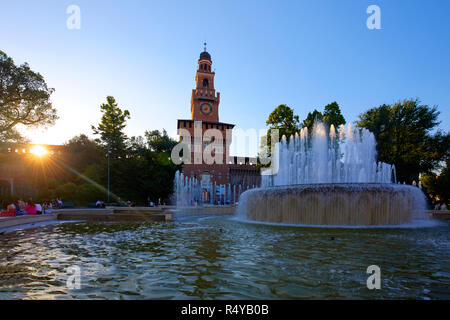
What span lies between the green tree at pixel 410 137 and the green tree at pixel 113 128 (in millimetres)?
27669

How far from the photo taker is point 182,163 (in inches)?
1725

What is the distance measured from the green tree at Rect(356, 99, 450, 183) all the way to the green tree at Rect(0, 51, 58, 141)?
29669 millimetres

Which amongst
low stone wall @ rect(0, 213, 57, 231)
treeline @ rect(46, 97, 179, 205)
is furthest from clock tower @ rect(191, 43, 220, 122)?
low stone wall @ rect(0, 213, 57, 231)

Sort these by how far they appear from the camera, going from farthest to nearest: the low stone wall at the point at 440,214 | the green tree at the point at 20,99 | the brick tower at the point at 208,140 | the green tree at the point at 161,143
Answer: the green tree at the point at 161,143 < the brick tower at the point at 208,140 < the green tree at the point at 20,99 < the low stone wall at the point at 440,214

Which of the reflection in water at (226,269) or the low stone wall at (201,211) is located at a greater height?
the reflection in water at (226,269)

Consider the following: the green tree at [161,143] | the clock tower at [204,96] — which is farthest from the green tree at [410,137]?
the green tree at [161,143]

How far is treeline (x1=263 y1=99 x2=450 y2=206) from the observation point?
26016mm

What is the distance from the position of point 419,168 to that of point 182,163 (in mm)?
31475

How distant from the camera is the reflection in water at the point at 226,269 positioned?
293cm

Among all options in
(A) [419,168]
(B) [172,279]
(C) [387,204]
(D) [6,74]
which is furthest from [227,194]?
(B) [172,279]

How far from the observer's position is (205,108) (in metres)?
50.6

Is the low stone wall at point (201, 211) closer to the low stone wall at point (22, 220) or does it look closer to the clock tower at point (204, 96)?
the low stone wall at point (22, 220)

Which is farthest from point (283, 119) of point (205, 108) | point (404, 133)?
point (205, 108)
